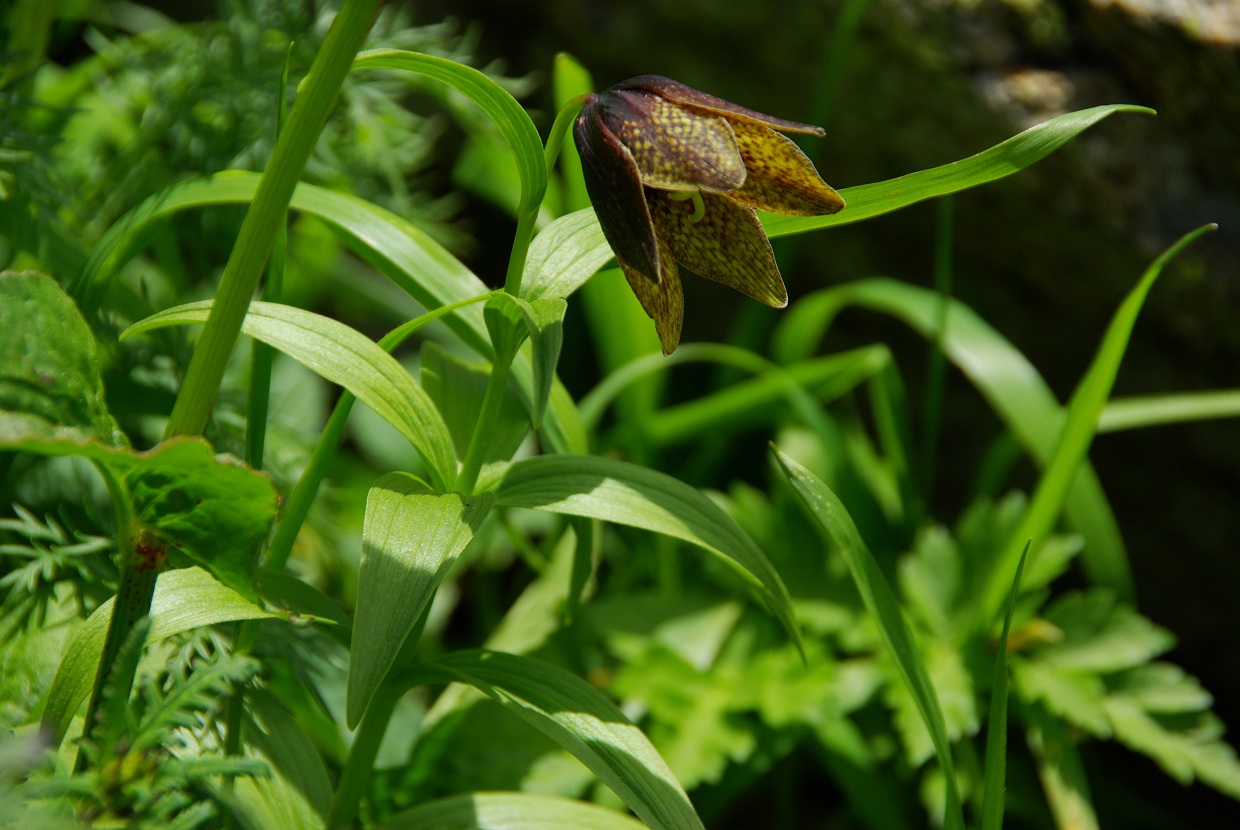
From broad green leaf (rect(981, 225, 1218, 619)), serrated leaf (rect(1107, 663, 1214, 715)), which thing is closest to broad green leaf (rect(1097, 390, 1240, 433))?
broad green leaf (rect(981, 225, 1218, 619))

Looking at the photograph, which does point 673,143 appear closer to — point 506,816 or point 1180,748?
point 506,816

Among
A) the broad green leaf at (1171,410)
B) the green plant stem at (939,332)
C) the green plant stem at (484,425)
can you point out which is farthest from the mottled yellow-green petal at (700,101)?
the broad green leaf at (1171,410)

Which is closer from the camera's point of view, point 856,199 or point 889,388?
point 856,199

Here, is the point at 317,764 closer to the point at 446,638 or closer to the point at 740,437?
the point at 446,638

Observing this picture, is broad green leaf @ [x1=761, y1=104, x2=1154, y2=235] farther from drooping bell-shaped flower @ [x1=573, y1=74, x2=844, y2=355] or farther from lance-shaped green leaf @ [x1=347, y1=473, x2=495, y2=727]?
lance-shaped green leaf @ [x1=347, y1=473, x2=495, y2=727]

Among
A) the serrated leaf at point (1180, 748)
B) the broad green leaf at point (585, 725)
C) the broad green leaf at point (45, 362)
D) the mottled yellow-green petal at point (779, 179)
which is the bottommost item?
the serrated leaf at point (1180, 748)

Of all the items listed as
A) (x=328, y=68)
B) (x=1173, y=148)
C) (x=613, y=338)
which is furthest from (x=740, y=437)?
(x=328, y=68)

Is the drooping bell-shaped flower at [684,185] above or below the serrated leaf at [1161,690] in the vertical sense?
above

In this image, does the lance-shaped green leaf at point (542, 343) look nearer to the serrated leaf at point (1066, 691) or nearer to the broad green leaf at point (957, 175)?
the broad green leaf at point (957, 175)
